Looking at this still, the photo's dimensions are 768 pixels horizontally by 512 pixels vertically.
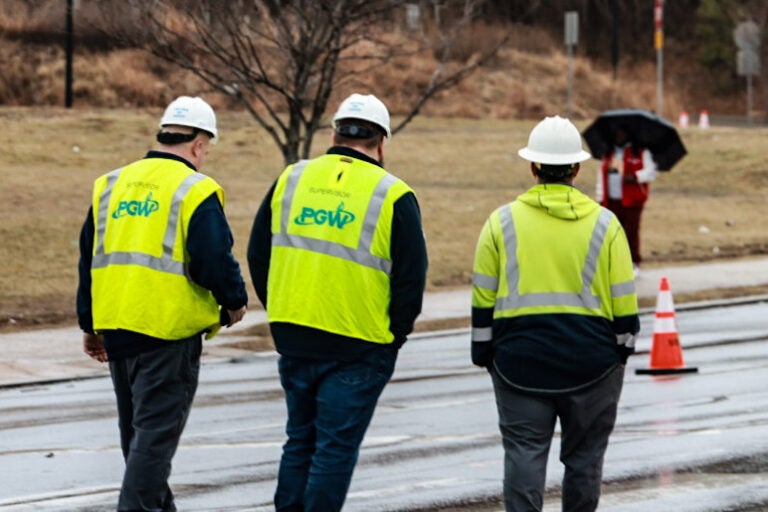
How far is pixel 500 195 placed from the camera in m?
31.2

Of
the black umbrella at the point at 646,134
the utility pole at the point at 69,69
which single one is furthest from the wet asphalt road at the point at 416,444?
the utility pole at the point at 69,69

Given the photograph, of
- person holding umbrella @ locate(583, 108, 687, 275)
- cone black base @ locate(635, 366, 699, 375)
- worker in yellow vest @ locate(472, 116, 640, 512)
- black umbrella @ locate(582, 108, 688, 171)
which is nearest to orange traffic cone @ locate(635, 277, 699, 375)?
cone black base @ locate(635, 366, 699, 375)

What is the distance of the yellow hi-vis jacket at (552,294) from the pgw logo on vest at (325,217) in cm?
53

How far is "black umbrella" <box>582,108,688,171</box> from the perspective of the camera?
23.0 meters

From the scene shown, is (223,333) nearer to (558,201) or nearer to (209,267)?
(209,267)

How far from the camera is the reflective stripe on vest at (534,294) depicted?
7.04 m

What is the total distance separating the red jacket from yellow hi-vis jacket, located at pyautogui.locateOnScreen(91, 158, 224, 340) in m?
15.2

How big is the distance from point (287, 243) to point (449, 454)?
3.53 m

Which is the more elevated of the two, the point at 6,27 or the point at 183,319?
the point at 6,27

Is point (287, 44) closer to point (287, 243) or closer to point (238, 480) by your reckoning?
point (238, 480)

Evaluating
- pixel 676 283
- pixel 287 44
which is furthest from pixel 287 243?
pixel 676 283

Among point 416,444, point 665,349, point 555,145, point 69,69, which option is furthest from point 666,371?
Answer: point 69,69

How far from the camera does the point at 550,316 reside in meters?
7.04

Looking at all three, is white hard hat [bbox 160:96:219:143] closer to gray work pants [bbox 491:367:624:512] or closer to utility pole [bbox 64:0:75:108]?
gray work pants [bbox 491:367:624:512]
